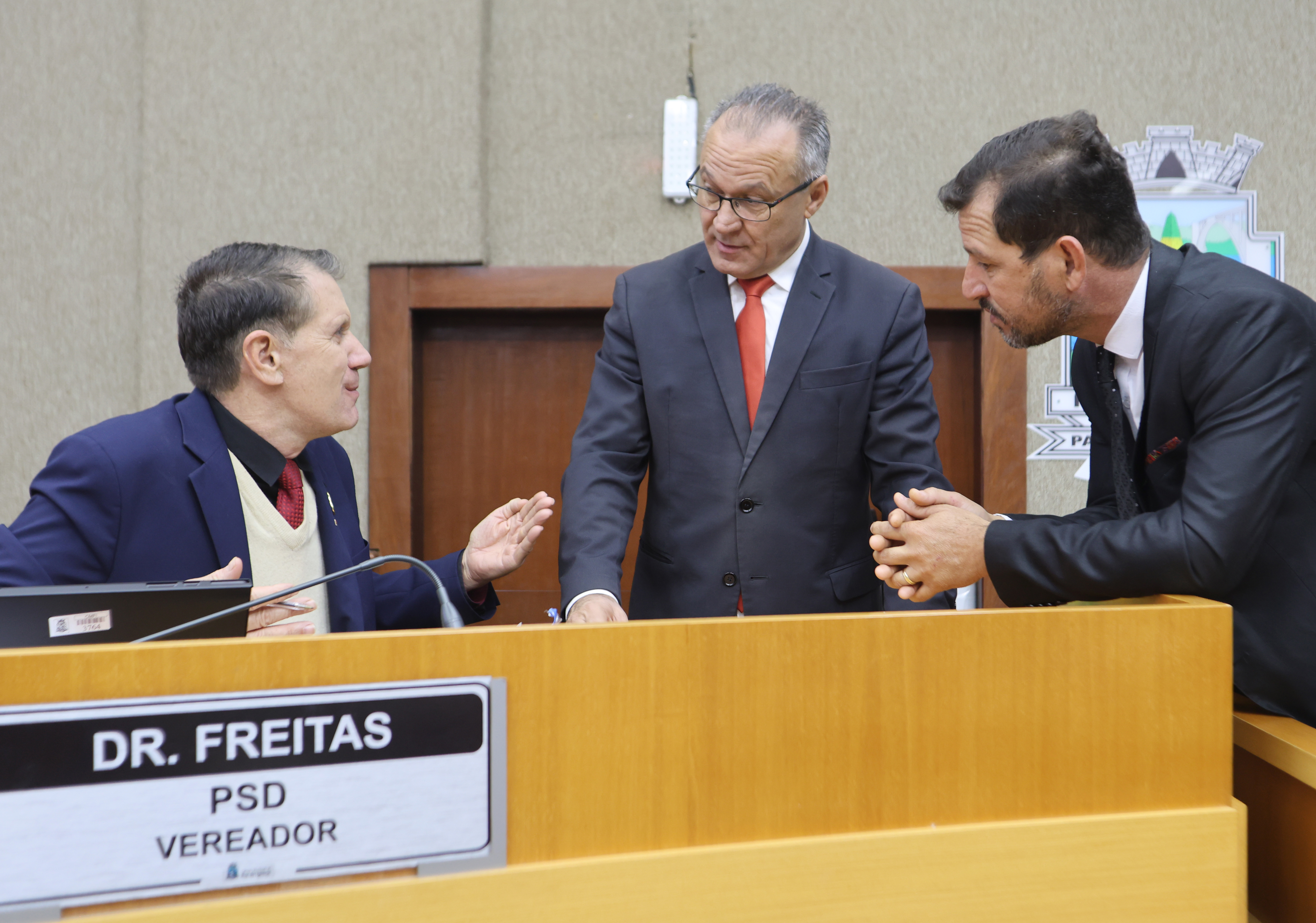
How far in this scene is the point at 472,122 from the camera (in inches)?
115

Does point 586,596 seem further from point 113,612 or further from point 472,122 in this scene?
point 472,122

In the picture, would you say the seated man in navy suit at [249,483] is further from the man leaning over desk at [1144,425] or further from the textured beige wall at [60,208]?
the textured beige wall at [60,208]

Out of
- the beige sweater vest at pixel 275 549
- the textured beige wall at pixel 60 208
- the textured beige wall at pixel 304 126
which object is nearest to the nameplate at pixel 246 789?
the beige sweater vest at pixel 275 549

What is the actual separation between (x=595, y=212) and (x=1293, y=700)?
241 cm

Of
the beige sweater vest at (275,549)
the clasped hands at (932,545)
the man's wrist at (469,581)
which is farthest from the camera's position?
the man's wrist at (469,581)

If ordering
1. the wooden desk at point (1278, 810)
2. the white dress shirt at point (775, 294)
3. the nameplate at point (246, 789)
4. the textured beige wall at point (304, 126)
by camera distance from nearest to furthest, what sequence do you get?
the nameplate at point (246, 789) < the wooden desk at point (1278, 810) < the white dress shirt at point (775, 294) < the textured beige wall at point (304, 126)

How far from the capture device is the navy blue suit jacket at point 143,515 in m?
1.22

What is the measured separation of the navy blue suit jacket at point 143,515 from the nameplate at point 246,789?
0.58 meters

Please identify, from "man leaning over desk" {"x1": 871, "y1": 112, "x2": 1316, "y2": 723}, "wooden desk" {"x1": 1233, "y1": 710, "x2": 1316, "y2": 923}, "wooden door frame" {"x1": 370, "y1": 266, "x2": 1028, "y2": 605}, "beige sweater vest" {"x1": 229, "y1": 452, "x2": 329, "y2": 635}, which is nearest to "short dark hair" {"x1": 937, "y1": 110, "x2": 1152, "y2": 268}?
"man leaning over desk" {"x1": 871, "y1": 112, "x2": 1316, "y2": 723}

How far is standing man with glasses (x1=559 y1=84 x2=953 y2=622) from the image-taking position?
1569 mm

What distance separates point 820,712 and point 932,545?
39cm

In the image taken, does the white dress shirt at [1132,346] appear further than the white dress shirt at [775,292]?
No

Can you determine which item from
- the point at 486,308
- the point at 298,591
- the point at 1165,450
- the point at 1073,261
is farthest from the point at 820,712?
the point at 486,308

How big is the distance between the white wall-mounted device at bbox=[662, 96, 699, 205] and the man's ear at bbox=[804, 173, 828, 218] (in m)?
1.33
